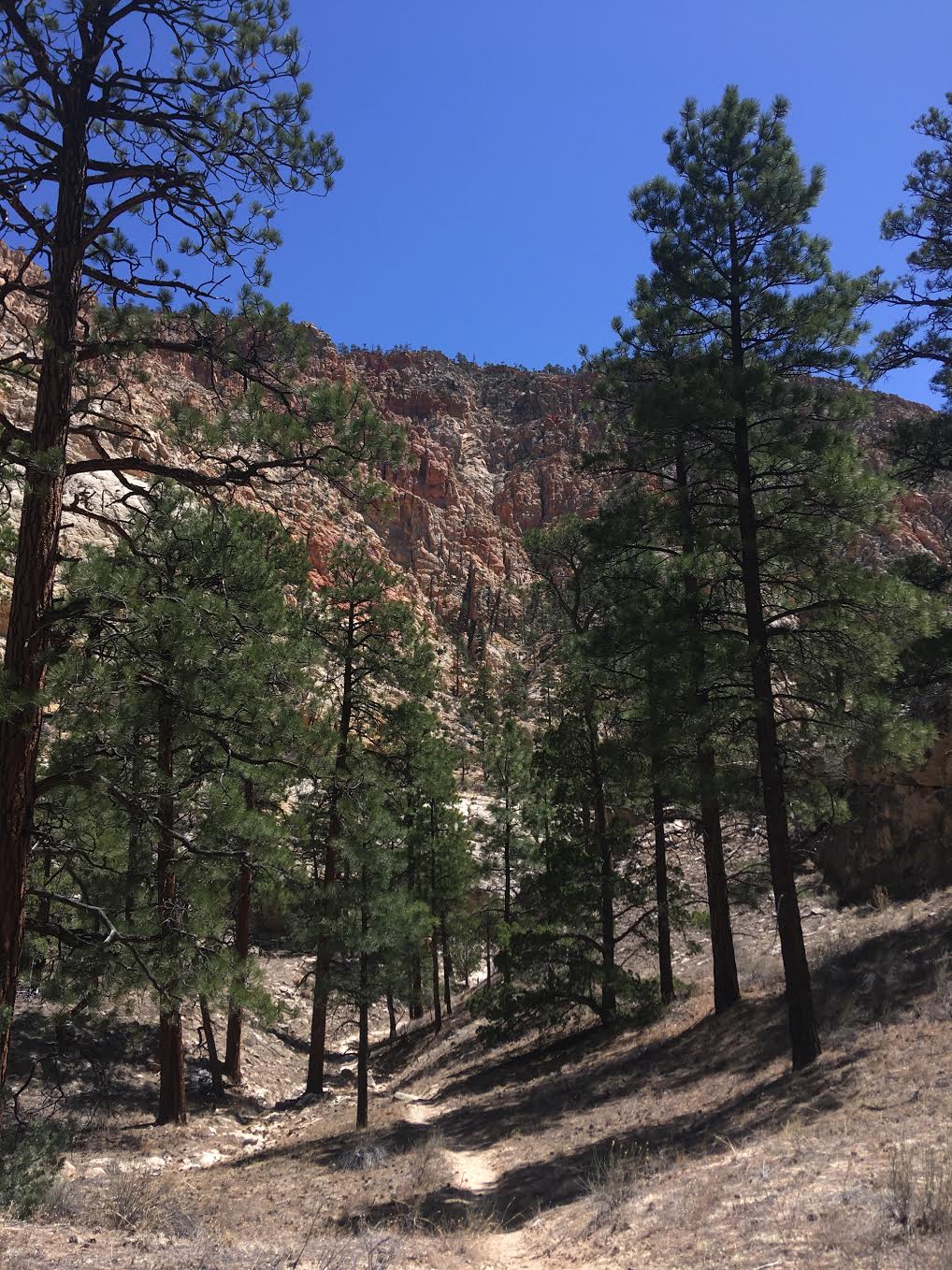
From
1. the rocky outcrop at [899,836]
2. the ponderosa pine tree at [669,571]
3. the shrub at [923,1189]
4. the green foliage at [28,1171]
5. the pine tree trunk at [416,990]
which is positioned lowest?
the pine tree trunk at [416,990]

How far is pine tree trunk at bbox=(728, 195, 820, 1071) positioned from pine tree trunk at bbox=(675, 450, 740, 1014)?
0.61 metres

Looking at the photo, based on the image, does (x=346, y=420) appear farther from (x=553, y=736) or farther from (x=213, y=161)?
(x=553, y=736)

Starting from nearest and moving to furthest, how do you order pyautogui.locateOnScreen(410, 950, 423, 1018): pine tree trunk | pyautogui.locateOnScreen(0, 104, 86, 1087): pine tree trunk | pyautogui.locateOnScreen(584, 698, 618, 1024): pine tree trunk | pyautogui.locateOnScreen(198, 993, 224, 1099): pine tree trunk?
pyautogui.locateOnScreen(0, 104, 86, 1087): pine tree trunk
pyautogui.locateOnScreen(584, 698, 618, 1024): pine tree trunk
pyautogui.locateOnScreen(198, 993, 224, 1099): pine tree trunk
pyautogui.locateOnScreen(410, 950, 423, 1018): pine tree trunk

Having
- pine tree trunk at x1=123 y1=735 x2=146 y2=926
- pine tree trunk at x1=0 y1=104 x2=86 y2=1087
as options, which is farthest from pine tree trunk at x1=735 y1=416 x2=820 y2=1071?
pine tree trunk at x1=0 y1=104 x2=86 y2=1087

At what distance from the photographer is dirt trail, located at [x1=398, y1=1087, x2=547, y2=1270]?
6.48 metres

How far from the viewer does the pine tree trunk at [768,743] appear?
9.41 metres

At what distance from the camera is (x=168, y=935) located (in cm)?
643

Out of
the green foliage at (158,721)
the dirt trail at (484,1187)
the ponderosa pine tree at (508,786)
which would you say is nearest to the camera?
the green foliage at (158,721)

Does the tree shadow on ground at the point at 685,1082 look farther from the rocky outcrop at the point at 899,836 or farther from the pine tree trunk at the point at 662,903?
the rocky outcrop at the point at 899,836

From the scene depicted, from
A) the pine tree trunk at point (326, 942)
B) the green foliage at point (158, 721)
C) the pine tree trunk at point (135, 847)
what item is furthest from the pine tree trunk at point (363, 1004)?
the green foliage at point (158, 721)

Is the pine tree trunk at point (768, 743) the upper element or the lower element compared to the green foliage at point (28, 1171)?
upper

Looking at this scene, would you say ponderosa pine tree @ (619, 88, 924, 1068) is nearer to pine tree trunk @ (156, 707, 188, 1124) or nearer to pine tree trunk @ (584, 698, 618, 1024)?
pine tree trunk @ (584, 698, 618, 1024)

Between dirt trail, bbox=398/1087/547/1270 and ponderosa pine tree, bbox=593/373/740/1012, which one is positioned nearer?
dirt trail, bbox=398/1087/547/1270

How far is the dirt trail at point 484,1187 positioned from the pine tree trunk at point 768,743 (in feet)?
11.9
